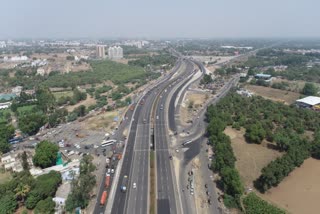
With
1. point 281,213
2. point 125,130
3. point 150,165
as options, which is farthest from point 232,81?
point 281,213

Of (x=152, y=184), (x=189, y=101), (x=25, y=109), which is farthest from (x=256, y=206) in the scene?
(x=25, y=109)

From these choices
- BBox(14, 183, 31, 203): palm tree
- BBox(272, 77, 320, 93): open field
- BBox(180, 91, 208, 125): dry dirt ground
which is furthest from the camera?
BBox(272, 77, 320, 93): open field

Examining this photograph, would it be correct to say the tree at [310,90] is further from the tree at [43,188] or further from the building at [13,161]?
the building at [13,161]

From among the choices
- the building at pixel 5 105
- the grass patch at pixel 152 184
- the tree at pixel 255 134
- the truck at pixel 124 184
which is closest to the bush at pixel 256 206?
the grass patch at pixel 152 184

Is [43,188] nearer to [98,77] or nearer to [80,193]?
[80,193]

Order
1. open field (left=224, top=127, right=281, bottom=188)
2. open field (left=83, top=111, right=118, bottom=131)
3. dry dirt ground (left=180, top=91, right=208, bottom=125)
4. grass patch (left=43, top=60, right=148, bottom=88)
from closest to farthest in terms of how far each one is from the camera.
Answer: open field (left=224, top=127, right=281, bottom=188)
open field (left=83, top=111, right=118, bottom=131)
dry dirt ground (left=180, top=91, right=208, bottom=125)
grass patch (left=43, top=60, right=148, bottom=88)

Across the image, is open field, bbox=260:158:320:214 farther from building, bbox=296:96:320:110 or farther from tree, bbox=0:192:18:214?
tree, bbox=0:192:18:214

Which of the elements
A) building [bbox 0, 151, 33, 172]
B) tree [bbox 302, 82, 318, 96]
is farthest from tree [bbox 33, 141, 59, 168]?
tree [bbox 302, 82, 318, 96]

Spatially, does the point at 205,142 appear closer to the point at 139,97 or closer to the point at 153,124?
the point at 153,124
